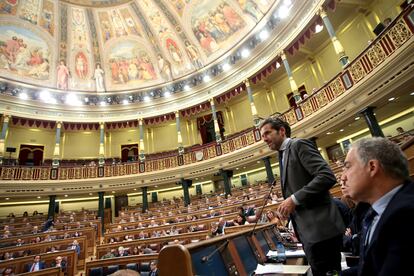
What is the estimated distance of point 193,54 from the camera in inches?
671

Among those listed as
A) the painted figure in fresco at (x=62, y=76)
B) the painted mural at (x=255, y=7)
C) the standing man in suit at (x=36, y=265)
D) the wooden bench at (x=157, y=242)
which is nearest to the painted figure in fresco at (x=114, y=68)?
the painted figure in fresco at (x=62, y=76)

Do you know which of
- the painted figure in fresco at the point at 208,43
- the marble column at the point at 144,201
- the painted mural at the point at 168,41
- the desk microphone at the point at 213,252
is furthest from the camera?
the painted mural at the point at 168,41

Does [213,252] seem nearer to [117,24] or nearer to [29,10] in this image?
[117,24]

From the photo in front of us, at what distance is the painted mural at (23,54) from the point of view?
15.2 metres

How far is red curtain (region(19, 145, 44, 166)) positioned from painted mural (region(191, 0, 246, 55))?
1368 cm

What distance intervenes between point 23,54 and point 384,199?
20525 mm

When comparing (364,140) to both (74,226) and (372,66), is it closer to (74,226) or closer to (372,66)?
(372,66)

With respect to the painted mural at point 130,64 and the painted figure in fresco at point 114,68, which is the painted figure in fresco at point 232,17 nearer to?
the painted mural at point 130,64

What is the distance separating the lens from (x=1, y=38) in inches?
595

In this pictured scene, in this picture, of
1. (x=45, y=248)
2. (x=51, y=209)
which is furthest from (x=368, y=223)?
(x=51, y=209)

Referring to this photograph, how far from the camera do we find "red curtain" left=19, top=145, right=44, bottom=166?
53.5 feet

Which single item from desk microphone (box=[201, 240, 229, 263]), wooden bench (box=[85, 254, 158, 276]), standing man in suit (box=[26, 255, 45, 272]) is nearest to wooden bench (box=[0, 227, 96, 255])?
standing man in suit (box=[26, 255, 45, 272])

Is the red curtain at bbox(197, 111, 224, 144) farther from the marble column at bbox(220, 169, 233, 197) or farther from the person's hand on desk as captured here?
the person's hand on desk

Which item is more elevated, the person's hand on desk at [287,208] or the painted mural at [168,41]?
the painted mural at [168,41]
